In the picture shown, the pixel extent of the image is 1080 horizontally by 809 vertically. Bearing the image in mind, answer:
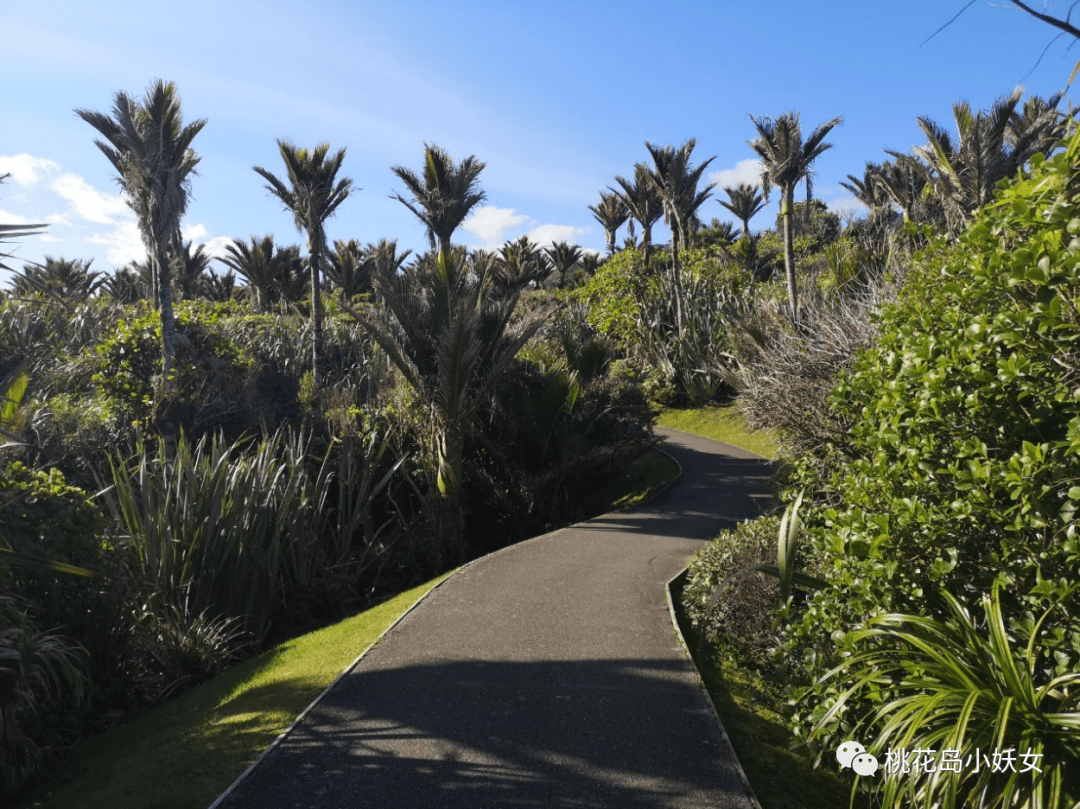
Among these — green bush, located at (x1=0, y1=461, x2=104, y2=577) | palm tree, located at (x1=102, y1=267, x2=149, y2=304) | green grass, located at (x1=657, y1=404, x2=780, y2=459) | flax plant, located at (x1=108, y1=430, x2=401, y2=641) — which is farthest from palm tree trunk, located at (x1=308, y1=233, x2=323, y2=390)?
palm tree, located at (x1=102, y1=267, x2=149, y2=304)

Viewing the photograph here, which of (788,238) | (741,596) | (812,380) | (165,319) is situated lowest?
(741,596)

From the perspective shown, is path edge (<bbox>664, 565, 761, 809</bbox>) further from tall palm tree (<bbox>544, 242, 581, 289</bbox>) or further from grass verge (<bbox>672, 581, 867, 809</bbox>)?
tall palm tree (<bbox>544, 242, 581, 289</bbox>)

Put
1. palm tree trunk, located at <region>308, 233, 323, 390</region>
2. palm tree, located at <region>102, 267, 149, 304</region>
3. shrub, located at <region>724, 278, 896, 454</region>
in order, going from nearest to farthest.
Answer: shrub, located at <region>724, 278, 896, 454</region> → palm tree trunk, located at <region>308, 233, 323, 390</region> → palm tree, located at <region>102, 267, 149, 304</region>

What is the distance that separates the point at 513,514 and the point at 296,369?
750cm

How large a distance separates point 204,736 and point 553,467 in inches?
322

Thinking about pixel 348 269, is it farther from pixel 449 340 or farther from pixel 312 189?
pixel 449 340

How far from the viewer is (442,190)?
22.4 m

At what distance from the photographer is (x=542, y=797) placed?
4.29 metres

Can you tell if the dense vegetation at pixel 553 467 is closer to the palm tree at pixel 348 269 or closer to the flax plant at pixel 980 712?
the flax plant at pixel 980 712

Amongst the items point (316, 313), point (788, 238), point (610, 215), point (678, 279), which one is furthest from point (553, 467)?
point (610, 215)

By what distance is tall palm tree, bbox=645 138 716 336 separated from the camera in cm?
2434

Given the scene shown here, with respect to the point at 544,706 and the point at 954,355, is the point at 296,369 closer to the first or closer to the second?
the point at 544,706

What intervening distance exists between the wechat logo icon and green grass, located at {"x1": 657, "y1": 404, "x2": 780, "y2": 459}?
14.3 metres

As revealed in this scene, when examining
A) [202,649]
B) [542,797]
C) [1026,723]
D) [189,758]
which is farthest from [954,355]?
[202,649]
